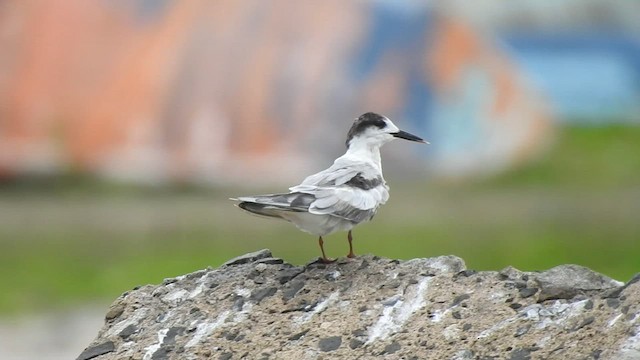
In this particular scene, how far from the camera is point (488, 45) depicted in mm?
8398

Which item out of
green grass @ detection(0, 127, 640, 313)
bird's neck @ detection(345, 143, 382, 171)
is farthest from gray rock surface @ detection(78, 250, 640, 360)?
green grass @ detection(0, 127, 640, 313)

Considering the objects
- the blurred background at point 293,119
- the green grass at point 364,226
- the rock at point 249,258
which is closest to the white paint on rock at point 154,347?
the rock at point 249,258

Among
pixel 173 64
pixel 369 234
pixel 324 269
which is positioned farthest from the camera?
pixel 173 64

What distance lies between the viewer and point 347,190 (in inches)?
119

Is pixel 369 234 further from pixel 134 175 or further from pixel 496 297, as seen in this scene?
pixel 496 297

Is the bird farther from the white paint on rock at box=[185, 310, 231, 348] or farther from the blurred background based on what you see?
the blurred background

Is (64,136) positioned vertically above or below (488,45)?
below

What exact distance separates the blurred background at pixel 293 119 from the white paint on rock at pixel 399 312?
5269mm

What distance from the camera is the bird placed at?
113 inches

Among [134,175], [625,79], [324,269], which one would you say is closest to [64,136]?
[134,175]

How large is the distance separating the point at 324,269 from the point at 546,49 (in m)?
5.76

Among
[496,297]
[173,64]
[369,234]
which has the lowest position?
[369,234]

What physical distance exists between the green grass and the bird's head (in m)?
4.50

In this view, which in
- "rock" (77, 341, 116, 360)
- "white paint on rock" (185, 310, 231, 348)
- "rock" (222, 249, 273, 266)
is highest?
"rock" (222, 249, 273, 266)
